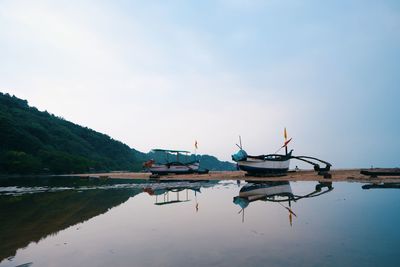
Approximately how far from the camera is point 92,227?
14641mm

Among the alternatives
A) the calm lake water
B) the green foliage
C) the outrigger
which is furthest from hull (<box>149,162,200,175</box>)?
the green foliage

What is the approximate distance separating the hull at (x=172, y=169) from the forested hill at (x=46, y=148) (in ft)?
175

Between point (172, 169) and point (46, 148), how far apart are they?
7907 centimetres

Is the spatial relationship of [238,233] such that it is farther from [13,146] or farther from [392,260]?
[13,146]

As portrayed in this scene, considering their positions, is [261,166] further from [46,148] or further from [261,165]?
[46,148]

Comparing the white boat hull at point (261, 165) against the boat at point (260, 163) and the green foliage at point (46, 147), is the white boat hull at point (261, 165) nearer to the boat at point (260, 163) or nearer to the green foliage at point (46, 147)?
the boat at point (260, 163)

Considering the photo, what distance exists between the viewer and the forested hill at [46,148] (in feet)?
331

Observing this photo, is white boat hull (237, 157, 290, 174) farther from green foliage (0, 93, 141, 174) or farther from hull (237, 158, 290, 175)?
green foliage (0, 93, 141, 174)

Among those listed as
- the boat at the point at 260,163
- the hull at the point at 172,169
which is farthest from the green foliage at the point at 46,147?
the boat at the point at 260,163

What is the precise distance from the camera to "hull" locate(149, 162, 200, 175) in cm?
7019

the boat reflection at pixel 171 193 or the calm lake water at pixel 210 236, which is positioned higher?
the boat reflection at pixel 171 193

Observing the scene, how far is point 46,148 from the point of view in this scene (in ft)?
412

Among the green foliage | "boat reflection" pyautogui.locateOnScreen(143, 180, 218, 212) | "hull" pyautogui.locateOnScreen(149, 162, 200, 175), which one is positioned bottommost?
"boat reflection" pyautogui.locateOnScreen(143, 180, 218, 212)

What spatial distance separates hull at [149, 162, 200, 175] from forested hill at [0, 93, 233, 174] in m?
53.4
